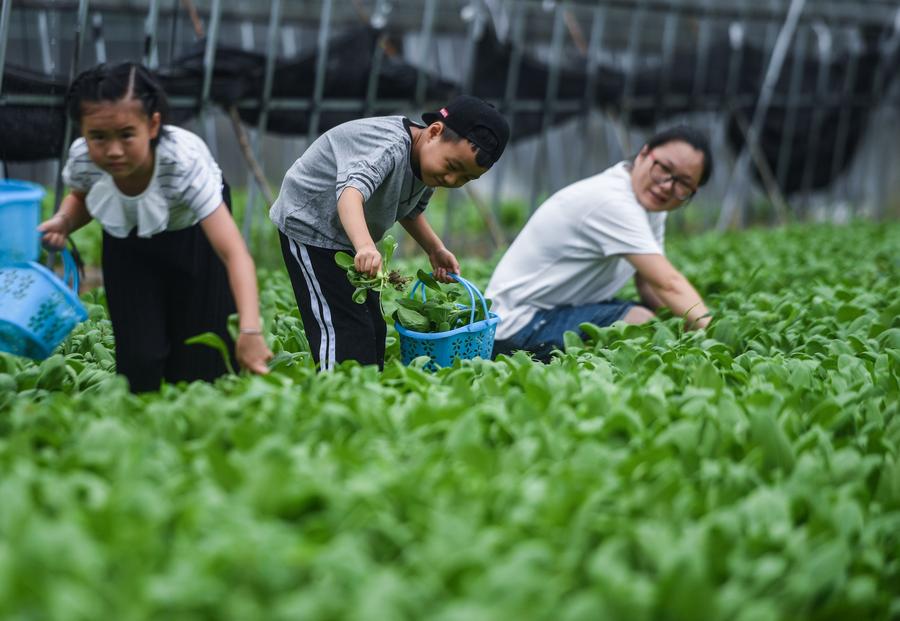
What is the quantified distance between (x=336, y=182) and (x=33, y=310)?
1044 mm

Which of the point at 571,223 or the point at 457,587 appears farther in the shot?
the point at 571,223

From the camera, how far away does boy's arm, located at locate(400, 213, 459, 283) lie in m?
4.20

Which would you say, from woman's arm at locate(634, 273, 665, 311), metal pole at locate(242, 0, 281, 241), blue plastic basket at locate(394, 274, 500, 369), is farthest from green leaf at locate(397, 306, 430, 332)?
metal pole at locate(242, 0, 281, 241)

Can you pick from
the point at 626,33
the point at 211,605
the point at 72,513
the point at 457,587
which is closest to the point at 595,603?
the point at 457,587

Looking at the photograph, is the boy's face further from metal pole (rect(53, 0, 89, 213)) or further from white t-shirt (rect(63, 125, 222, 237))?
metal pole (rect(53, 0, 89, 213))

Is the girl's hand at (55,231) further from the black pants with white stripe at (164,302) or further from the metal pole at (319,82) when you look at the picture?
the metal pole at (319,82)

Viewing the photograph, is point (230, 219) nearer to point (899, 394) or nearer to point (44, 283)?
point (44, 283)

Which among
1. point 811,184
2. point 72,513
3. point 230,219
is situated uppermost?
point 230,219

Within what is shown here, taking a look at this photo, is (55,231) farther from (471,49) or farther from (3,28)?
(471,49)

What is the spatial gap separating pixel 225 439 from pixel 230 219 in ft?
2.67

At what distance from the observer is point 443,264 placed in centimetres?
425

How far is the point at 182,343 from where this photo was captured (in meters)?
3.72

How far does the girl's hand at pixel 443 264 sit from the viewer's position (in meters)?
4.21

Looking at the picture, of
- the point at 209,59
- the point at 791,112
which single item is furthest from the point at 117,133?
the point at 791,112
